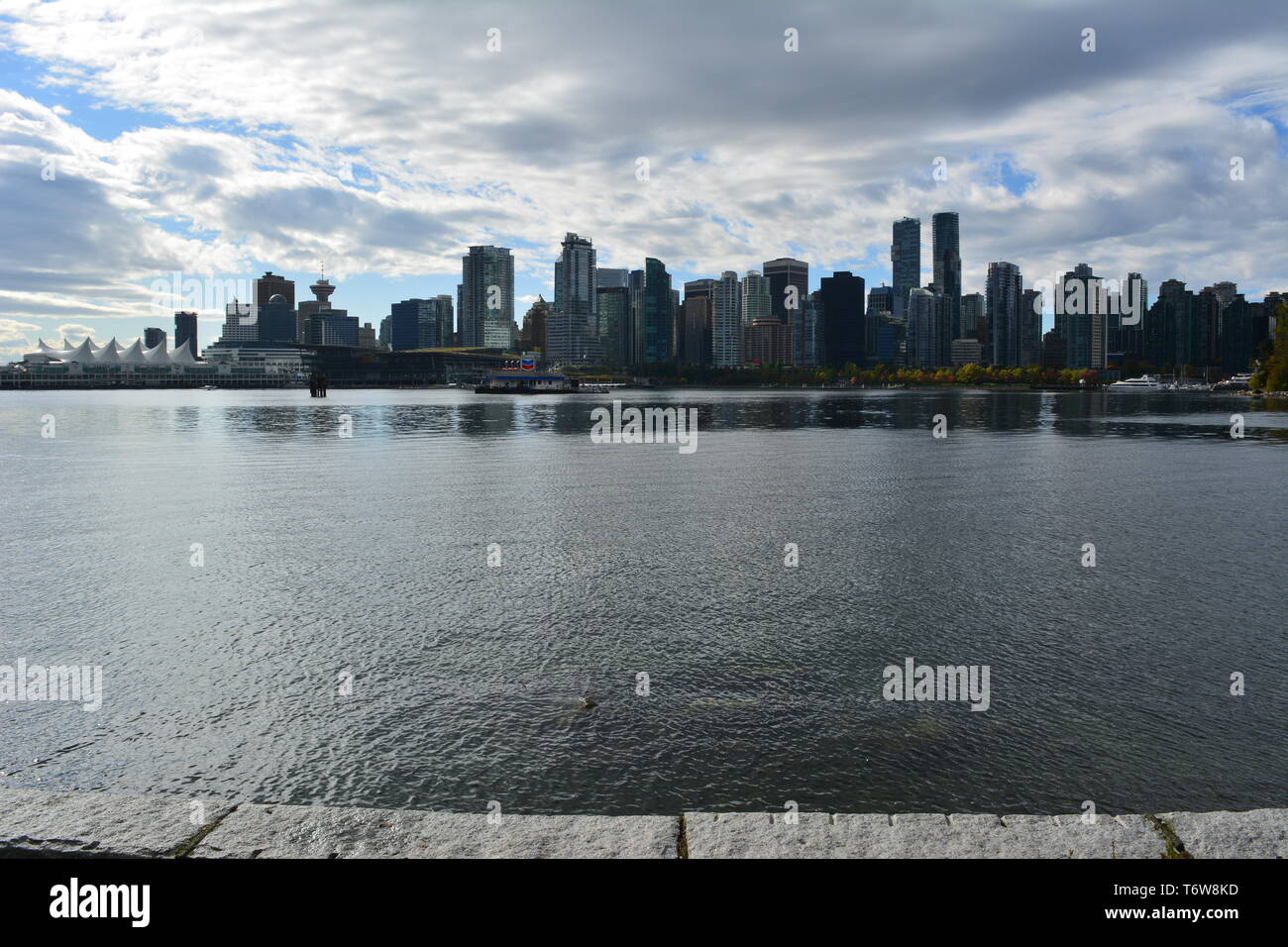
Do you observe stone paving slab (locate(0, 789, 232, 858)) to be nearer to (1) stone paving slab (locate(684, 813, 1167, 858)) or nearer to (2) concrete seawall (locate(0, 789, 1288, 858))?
(2) concrete seawall (locate(0, 789, 1288, 858))

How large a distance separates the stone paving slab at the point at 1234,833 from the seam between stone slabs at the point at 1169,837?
2 centimetres

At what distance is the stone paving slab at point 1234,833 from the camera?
650 centimetres

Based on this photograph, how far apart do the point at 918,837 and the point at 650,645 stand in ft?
24.3

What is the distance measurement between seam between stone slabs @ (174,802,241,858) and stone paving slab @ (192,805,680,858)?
4 cm

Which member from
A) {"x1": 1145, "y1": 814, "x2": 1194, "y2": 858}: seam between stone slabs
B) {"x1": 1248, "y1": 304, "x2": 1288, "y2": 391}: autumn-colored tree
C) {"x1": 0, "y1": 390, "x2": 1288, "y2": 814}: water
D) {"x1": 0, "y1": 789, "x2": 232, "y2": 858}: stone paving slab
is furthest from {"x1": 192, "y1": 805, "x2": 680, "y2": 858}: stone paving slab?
{"x1": 1248, "y1": 304, "x2": 1288, "y2": 391}: autumn-colored tree

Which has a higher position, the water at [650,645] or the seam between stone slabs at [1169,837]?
the seam between stone slabs at [1169,837]

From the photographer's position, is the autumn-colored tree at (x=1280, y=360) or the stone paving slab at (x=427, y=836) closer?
the stone paving slab at (x=427, y=836)

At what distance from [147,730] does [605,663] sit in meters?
5.76

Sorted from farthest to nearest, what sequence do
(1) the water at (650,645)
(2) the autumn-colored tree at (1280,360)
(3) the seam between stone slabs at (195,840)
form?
1. (2) the autumn-colored tree at (1280,360)
2. (1) the water at (650,645)
3. (3) the seam between stone slabs at (195,840)

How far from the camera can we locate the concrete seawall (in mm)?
6469

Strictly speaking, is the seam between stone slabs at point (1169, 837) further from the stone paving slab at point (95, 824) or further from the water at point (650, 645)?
the stone paving slab at point (95, 824)

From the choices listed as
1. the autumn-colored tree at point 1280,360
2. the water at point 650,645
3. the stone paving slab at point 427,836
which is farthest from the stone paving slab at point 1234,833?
the autumn-colored tree at point 1280,360
